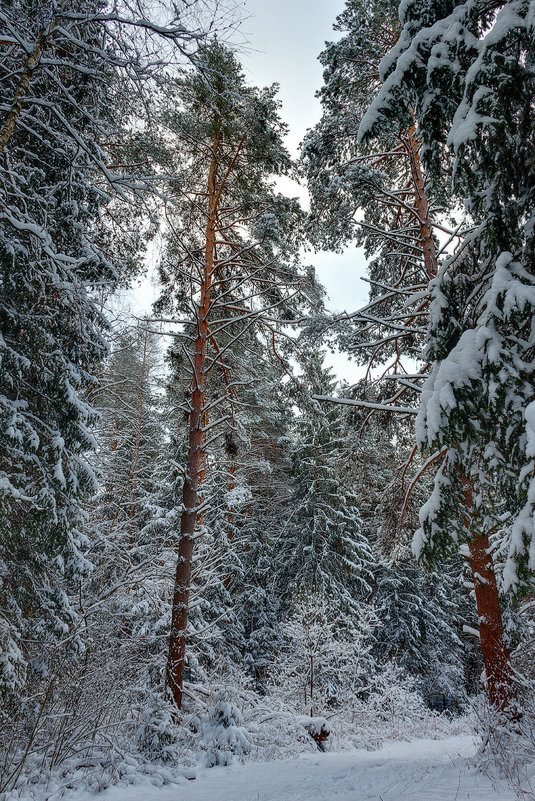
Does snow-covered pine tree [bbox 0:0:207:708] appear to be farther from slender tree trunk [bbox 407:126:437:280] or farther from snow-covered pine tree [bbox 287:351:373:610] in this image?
snow-covered pine tree [bbox 287:351:373:610]

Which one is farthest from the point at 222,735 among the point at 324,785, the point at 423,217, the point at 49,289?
the point at 423,217

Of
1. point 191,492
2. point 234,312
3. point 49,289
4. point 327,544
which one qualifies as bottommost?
point 191,492

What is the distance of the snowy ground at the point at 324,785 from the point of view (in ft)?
11.4

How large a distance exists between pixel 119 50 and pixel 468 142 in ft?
12.0

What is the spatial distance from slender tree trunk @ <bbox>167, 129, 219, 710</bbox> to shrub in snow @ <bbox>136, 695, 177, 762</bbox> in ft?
2.76

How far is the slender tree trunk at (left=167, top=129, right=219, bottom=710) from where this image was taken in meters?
5.86

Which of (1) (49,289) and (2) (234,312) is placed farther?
(2) (234,312)

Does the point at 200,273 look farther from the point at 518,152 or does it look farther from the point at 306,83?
the point at 518,152

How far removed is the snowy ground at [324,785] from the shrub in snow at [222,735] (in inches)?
7.0

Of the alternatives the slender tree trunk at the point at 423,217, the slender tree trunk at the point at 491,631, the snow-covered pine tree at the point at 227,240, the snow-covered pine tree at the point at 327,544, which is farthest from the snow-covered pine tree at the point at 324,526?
the slender tree trunk at the point at 491,631

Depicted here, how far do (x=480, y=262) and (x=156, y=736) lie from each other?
5.86 m

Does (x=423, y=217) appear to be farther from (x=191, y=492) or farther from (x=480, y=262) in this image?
(x=191, y=492)

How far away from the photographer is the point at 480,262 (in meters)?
3.79

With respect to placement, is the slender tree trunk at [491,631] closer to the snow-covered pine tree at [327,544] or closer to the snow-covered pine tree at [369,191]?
the snow-covered pine tree at [369,191]
